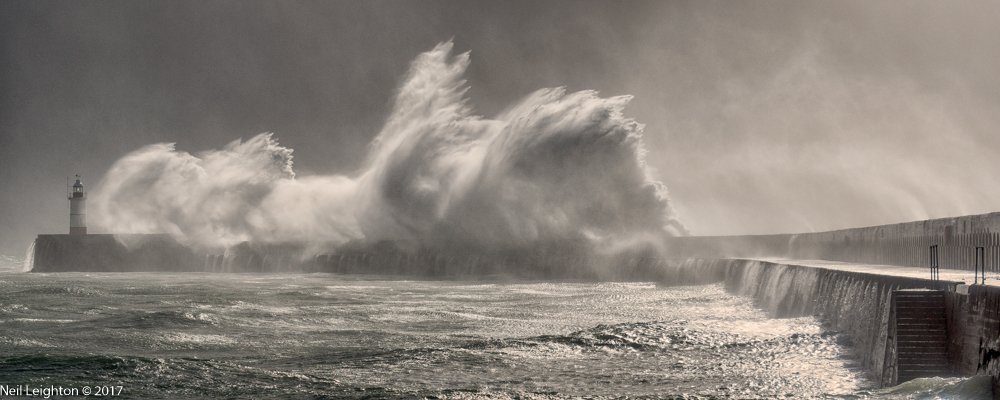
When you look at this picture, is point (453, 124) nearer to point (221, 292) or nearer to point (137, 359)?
point (221, 292)

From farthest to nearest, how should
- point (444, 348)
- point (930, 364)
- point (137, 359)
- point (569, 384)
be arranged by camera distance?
point (444, 348) → point (137, 359) → point (569, 384) → point (930, 364)

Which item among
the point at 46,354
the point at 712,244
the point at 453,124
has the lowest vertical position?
the point at 46,354

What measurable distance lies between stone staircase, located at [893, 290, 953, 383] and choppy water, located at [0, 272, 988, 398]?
0.85 feet

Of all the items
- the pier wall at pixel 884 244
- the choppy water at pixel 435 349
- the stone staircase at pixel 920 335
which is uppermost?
the pier wall at pixel 884 244

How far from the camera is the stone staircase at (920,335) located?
32.9 ft

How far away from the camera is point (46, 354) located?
14453 millimetres

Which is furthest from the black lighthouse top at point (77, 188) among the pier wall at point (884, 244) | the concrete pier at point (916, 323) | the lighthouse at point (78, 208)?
the concrete pier at point (916, 323)

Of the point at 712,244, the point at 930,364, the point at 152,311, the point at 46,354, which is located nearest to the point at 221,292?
the point at 152,311

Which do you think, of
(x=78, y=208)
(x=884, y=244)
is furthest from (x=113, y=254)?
(x=884, y=244)

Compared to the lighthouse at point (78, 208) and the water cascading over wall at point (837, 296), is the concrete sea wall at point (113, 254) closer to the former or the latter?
the lighthouse at point (78, 208)

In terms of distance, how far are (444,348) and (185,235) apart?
38.8 meters

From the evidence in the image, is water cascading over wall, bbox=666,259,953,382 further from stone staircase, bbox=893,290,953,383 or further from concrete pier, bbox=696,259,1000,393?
stone staircase, bbox=893,290,953,383

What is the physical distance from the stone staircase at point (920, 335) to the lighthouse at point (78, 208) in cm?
4887

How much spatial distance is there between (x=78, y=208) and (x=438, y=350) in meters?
43.8
